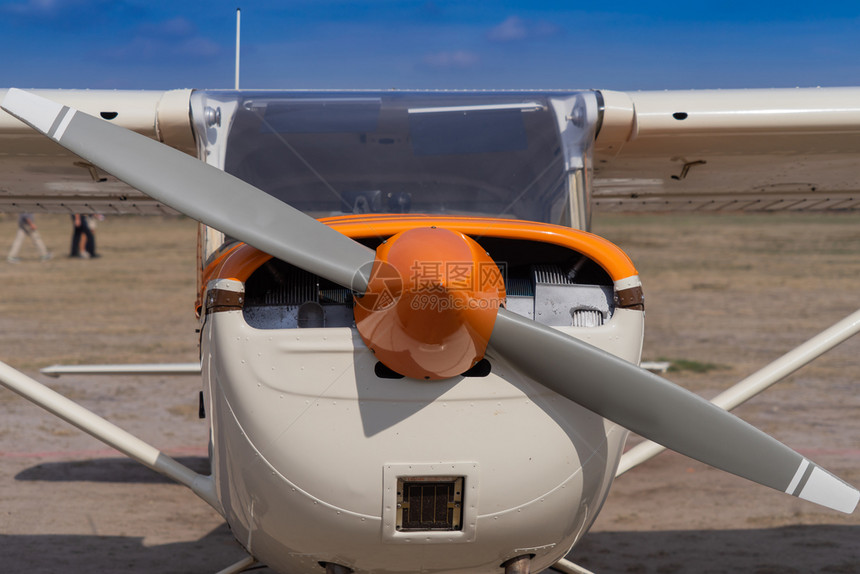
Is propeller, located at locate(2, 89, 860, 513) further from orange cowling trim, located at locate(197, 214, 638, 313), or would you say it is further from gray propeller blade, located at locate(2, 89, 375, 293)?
orange cowling trim, located at locate(197, 214, 638, 313)

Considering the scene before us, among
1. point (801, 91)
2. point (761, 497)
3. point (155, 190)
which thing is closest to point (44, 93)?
point (155, 190)

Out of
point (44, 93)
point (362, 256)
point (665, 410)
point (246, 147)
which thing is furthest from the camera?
point (44, 93)

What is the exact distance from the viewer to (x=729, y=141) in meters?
4.71

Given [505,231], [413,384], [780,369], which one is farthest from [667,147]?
[413,384]

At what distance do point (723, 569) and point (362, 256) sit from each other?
3.52 metres

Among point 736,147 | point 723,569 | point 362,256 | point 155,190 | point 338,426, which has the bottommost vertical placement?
point 723,569

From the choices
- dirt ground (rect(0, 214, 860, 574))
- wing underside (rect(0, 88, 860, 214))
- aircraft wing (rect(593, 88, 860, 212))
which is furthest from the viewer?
dirt ground (rect(0, 214, 860, 574))

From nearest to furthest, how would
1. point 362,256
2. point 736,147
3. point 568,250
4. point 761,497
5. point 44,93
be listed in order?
1. point 362,256
2. point 568,250
3. point 44,93
4. point 736,147
5. point 761,497

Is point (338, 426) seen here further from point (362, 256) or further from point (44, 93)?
point (44, 93)

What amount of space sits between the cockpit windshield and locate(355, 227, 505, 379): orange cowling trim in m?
1.06

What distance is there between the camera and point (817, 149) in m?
4.97

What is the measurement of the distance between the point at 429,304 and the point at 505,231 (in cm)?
51

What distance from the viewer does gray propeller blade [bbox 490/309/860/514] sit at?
2656 millimetres

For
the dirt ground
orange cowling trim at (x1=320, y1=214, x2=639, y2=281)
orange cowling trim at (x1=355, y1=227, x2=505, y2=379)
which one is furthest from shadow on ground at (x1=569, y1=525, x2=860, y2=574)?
orange cowling trim at (x1=355, y1=227, x2=505, y2=379)
